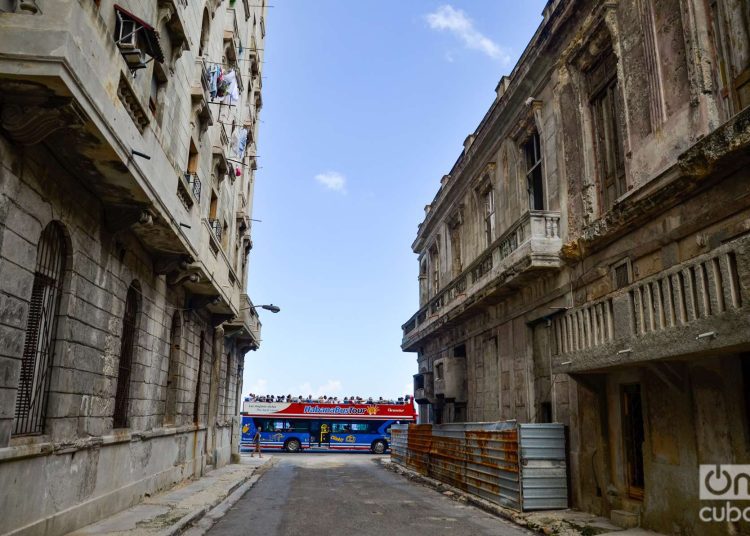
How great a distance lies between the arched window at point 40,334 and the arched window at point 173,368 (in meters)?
7.06

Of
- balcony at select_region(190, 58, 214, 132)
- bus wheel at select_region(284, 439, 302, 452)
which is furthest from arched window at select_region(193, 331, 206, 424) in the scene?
bus wheel at select_region(284, 439, 302, 452)

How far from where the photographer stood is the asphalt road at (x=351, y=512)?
10297 mm

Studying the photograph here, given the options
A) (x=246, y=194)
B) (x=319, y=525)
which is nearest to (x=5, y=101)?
(x=319, y=525)

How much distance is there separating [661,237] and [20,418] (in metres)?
9.74

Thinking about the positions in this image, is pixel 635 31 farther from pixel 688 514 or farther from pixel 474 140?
pixel 474 140

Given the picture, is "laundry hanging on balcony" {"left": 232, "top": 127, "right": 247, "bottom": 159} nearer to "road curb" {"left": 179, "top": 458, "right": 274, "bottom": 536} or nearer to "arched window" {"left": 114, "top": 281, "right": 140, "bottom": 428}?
"arched window" {"left": 114, "top": 281, "right": 140, "bottom": 428}

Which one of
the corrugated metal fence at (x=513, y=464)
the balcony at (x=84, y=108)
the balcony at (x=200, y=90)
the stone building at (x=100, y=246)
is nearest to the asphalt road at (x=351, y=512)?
the corrugated metal fence at (x=513, y=464)

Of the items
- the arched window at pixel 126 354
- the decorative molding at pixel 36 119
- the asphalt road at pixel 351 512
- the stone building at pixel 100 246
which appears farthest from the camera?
the arched window at pixel 126 354

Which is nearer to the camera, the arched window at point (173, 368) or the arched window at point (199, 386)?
the arched window at point (173, 368)

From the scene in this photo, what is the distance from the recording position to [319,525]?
424 inches

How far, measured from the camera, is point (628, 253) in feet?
35.4

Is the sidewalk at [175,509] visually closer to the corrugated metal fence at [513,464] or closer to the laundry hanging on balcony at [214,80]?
the corrugated metal fence at [513,464]

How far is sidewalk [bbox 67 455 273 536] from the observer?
9180mm

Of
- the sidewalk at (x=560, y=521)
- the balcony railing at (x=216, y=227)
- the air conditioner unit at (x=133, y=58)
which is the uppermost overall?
the balcony railing at (x=216, y=227)
